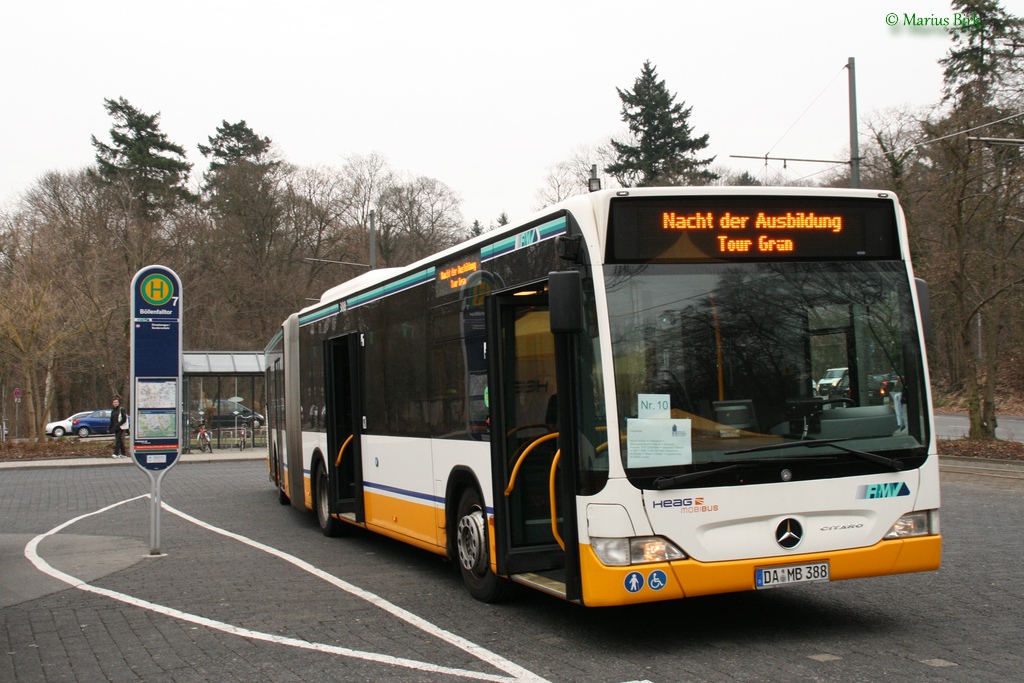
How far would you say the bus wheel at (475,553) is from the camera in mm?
8547

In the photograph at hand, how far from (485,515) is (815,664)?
289 cm

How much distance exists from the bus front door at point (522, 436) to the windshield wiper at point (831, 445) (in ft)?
5.08

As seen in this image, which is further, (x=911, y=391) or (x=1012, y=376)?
(x=1012, y=376)

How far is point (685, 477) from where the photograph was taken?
22.0ft

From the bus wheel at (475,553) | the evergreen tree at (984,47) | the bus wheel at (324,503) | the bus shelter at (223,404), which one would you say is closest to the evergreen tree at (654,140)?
the evergreen tree at (984,47)

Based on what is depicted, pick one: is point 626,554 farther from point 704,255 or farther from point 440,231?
point 440,231

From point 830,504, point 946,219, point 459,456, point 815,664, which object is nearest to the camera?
point 815,664

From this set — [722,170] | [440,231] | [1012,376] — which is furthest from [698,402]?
[722,170]

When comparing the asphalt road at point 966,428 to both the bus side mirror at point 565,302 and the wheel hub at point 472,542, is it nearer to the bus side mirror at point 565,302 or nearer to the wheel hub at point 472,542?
the wheel hub at point 472,542

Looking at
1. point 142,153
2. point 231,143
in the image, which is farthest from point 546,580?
point 231,143

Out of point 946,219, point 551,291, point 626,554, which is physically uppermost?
point 946,219

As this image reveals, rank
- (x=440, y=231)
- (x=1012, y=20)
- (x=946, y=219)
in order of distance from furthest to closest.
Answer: (x=440, y=231), (x=1012, y=20), (x=946, y=219)

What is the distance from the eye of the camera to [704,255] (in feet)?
23.4

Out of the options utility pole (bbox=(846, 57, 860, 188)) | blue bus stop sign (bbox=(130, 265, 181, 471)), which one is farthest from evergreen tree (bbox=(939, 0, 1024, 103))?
blue bus stop sign (bbox=(130, 265, 181, 471))
